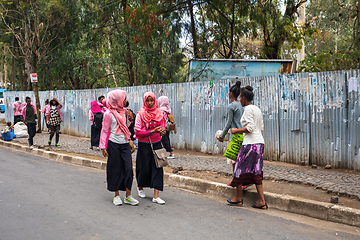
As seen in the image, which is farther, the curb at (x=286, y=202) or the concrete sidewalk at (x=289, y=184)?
the concrete sidewalk at (x=289, y=184)

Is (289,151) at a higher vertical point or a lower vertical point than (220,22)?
lower

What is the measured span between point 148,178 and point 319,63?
6.88m

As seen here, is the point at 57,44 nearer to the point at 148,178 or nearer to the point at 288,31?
→ the point at 288,31

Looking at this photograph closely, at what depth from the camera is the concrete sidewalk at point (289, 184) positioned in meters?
5.21

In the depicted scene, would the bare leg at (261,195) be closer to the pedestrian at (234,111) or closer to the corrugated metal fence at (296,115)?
the pedestrian at (234,111)

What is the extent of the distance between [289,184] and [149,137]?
2743 mm

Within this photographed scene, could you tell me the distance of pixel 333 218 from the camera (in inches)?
199

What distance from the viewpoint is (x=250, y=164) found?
5391 mm

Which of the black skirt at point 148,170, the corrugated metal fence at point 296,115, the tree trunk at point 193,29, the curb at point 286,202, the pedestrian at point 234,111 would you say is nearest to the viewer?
the curb at point 286,202

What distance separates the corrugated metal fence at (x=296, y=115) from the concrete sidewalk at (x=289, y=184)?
41 cm

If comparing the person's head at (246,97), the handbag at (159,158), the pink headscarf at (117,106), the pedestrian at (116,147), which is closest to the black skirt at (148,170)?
the handbag at (159,158)

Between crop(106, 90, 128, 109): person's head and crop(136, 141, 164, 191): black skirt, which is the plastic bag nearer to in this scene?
crop(136, 141, 164, 191): black skirt

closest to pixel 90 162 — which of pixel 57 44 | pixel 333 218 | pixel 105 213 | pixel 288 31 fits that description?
pixel 105 213

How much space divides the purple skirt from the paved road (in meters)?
0.49
